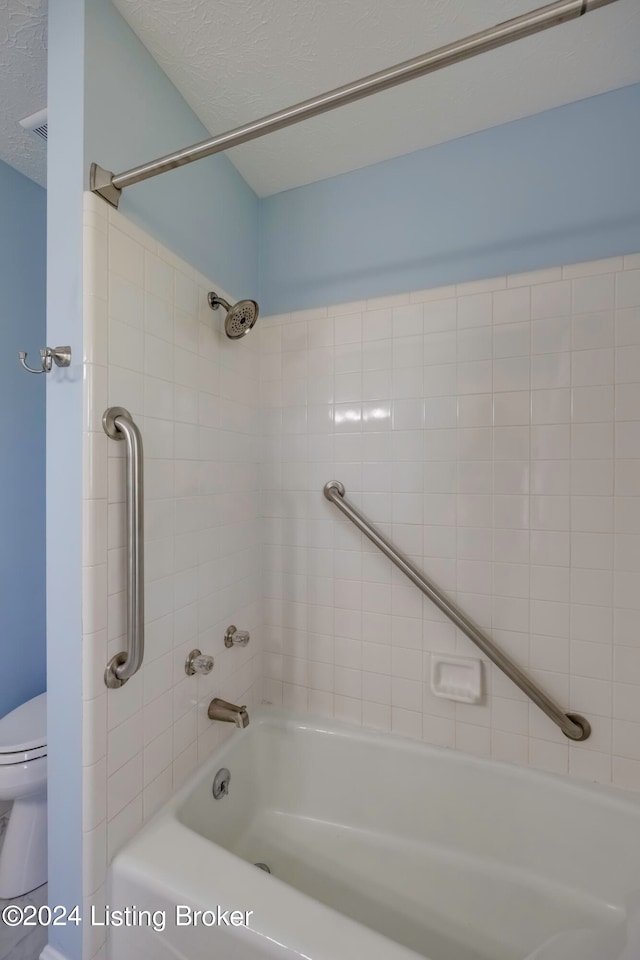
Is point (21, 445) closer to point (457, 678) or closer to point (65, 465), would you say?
point (65, 465)

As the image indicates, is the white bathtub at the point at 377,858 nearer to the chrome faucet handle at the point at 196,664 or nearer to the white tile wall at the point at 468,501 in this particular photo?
the white tile wall at the point at 468,501

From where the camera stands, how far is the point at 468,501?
129cm

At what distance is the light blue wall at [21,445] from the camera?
5.07 ft

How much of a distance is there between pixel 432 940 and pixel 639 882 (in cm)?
56

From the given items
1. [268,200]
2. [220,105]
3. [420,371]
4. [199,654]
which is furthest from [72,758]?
[268,200]

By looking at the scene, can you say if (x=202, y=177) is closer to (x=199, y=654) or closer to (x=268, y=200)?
(x=268, y=200)

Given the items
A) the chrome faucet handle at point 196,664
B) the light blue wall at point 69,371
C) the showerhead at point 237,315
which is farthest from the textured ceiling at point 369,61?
the chrome faucet handle at point 196,664

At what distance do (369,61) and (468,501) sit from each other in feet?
4.18

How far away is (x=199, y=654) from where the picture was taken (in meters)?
1.20

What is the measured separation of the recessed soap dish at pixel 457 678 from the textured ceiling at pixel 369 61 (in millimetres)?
1706

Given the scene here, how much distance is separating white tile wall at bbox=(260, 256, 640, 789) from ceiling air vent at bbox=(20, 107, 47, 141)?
927 millimetres

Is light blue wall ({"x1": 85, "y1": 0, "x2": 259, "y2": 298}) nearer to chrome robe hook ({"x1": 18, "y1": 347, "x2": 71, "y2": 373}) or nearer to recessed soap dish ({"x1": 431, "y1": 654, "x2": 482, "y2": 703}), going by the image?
chrome robe hook ({"x1": 18, "y1": 347, "x2": 71, "y2": 373})

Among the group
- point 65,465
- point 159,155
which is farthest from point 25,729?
point 159,155

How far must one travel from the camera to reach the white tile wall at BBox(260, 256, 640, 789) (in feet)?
3.76
